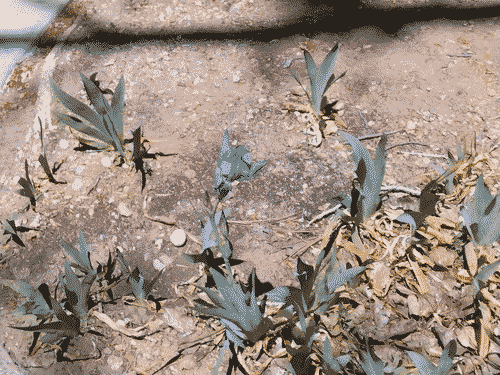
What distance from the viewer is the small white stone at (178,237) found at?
1.17m

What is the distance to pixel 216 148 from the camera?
137 centimetres

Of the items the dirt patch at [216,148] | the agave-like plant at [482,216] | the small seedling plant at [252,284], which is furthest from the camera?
the dirt patch at [216,148]

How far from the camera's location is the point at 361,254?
1071mm

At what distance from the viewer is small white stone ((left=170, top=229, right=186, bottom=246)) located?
117cm

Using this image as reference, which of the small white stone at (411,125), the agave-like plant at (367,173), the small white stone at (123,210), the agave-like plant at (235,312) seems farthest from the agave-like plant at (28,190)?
the small white stone at (411,125)

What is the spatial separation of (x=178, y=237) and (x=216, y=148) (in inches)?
16.6

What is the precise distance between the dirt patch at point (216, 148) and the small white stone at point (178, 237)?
23 millimetres

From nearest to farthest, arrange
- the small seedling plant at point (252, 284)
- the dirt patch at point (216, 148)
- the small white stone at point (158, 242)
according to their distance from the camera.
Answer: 1. the small seedling plant at point (252, 284)
2. the dirt patch at point (216, 148)
3. the small white stone at point (158, 242)

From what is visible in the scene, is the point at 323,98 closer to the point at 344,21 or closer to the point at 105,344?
the point at 344,21

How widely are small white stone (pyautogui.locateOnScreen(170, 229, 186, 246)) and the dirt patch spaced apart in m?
0.02

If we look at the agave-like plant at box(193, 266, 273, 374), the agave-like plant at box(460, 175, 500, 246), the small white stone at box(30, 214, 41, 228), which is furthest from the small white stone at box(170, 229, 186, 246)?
the agave-like plant at box(460, 175, 500, 246)

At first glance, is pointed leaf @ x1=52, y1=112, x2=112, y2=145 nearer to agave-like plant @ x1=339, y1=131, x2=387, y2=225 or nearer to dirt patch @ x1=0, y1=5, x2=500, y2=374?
dirt patch @ x1=0, y1=5, x2=500, y2=374

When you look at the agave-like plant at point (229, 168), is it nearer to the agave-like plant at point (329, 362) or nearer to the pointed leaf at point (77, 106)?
the agave-like plant at point (329, 362)

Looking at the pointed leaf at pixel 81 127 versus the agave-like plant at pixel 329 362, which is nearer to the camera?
the agave-like plant at pixel 329 362
